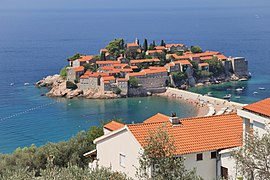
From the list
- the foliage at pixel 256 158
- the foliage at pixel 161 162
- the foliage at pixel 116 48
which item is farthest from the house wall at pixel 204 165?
the foliage at pixel 116 48

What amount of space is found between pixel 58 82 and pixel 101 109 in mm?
12615

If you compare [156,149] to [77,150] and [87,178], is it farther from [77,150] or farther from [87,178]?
[77,150]

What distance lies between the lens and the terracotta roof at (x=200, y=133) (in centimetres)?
1109

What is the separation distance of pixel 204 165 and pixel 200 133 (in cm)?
74

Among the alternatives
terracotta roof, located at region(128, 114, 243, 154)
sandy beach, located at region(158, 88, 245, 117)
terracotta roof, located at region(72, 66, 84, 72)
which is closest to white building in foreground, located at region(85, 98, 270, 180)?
terracotta roof, located at region(128, 114, 243, 154)

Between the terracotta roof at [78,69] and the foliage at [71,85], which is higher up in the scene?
the terracotta roof at [78,69]

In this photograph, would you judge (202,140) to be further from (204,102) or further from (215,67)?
(215,67)

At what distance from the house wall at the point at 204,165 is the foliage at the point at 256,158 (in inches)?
87.8

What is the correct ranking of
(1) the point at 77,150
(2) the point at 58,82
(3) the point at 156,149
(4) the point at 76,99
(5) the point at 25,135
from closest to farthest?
(3) the point at 156,149, (1) the point at 77,150, (5) the point at 25,135, (4) the point at 76,99, (2) the point at 58,82

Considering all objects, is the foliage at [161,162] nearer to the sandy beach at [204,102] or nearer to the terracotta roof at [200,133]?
the terracotta roof at [200,133]

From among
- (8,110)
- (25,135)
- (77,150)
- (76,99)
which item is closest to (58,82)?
(76,99)

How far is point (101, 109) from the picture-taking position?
5053cm

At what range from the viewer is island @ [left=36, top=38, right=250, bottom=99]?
5722 centimetres

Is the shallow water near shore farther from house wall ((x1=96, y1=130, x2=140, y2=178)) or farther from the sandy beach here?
house wall ((x1=96, y1=130, x2=140, y2=178))
